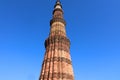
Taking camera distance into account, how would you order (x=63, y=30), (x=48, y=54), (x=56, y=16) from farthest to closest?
(x=56, y=16)
(x=63, y=30)
(x=48, y=54)

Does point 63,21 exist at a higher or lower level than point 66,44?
higher

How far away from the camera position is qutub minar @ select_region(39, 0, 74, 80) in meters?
15.9

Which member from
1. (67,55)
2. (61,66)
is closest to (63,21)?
(67,55)

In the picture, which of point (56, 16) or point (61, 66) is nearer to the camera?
point (61, 66)

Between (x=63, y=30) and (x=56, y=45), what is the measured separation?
2.41 metres

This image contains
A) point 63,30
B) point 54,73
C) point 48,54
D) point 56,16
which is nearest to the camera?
point 54,73

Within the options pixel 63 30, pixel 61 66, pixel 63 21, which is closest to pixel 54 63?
pixel 61 66

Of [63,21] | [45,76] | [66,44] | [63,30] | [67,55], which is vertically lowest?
[45,76]

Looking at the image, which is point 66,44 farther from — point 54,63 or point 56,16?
point 56,16

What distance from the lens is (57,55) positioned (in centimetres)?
1706

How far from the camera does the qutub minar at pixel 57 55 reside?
15891 millimetres

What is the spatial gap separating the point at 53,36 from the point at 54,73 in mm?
4019

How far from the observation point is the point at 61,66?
645 inches

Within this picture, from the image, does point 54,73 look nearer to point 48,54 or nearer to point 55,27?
point 48,54
